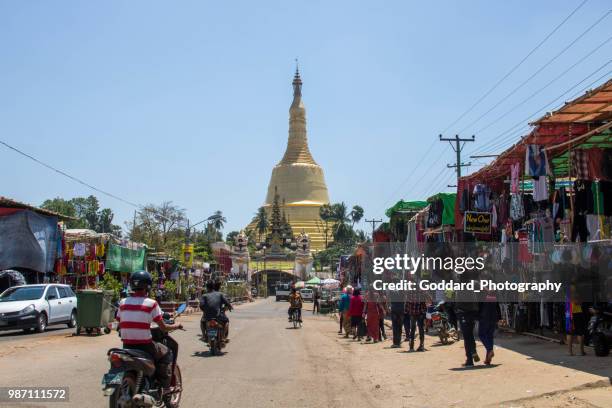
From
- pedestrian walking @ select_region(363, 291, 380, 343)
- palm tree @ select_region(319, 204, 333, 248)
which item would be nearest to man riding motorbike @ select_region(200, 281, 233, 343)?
pedestrian walking @ select_region(363, 291, 380, 343)

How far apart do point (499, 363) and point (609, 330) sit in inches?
72.4

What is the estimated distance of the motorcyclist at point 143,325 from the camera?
23.9 feet

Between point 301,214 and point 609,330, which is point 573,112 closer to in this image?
point 609,330

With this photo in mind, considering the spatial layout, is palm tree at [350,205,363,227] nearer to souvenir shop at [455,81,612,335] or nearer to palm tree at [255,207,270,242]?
palm tree at [255,207,270,242]

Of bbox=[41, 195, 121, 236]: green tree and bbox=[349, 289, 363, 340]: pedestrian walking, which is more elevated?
bbox=[41, 195, 121, 236]: green tree

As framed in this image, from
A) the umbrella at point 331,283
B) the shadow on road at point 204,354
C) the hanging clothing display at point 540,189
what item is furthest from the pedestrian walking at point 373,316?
the umbrella at point 331,283

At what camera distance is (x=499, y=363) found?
11625 millimetres

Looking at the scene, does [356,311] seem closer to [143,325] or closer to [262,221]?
[143,325]

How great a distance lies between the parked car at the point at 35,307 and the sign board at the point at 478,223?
40.9 ft

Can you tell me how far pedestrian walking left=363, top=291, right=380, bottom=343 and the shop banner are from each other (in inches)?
554

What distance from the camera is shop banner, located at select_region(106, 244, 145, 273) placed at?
29.4 meters

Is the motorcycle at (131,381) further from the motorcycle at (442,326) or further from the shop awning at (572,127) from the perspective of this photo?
the motorcycle at (442,326)

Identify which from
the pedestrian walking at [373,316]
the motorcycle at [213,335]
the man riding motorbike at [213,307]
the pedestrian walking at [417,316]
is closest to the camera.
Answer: the motorcycle at [213,335]

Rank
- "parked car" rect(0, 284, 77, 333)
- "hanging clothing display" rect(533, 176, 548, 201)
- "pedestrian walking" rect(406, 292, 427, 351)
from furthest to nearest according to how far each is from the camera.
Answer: "parked car" rect(0, 284, 77, 333)
"pedestrian walking" rect(406, 292, 427, 351)
"hanging clothing display" rect(533, 176, 548, 201)
